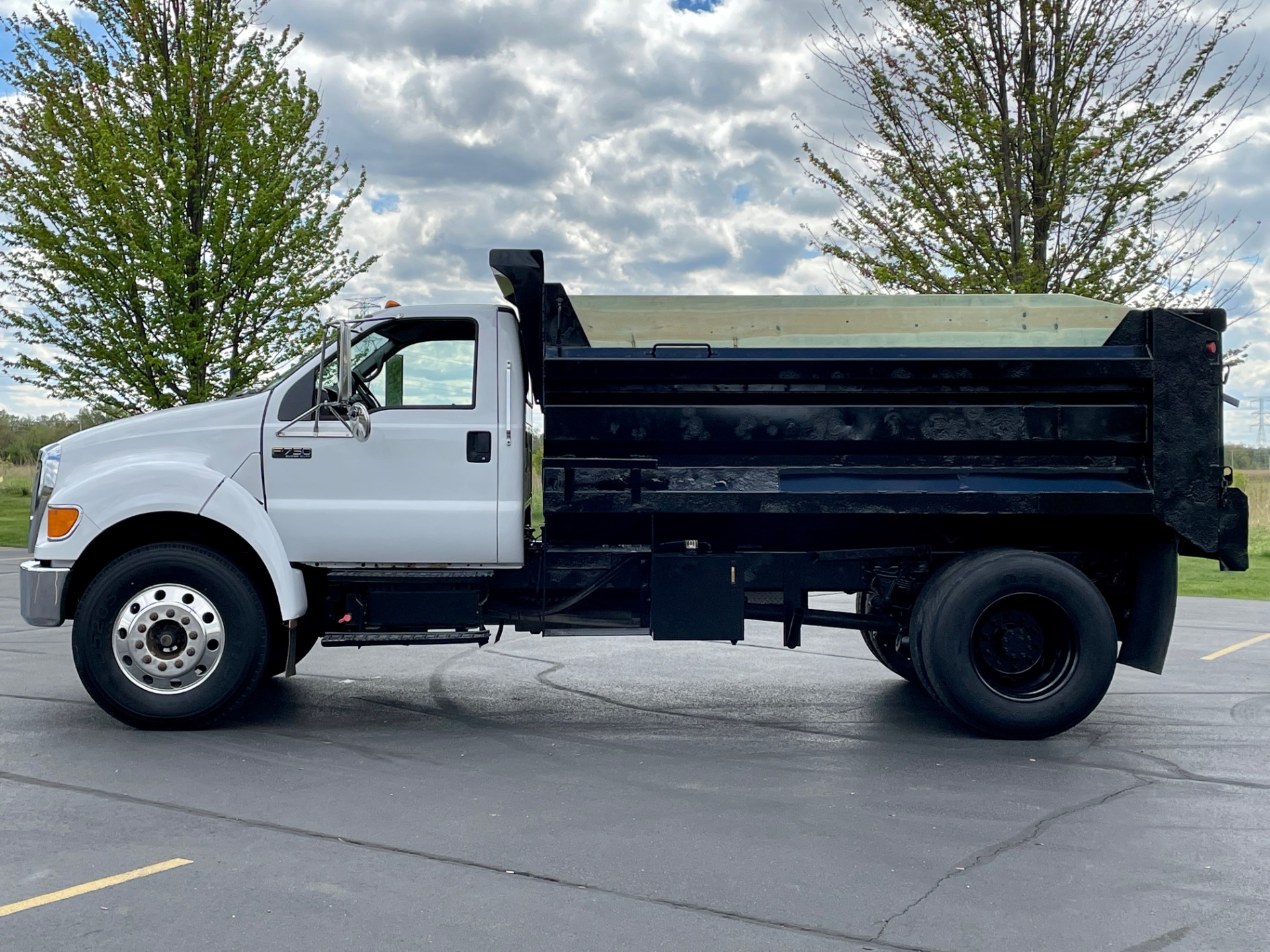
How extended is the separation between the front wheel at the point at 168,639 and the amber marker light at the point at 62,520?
1.07ft

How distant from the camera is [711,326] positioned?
24.5ft

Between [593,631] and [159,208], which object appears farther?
[159,208]

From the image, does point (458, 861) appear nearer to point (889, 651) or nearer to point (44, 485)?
point (44, 485)

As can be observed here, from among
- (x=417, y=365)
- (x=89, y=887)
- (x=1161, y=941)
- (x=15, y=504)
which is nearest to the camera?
(x=1161, y=941)

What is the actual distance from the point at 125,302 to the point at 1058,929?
1634cm

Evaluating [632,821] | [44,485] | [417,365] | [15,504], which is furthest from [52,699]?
[15,504]

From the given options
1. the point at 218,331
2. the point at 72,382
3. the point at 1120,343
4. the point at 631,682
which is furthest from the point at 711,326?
the point at 72,382

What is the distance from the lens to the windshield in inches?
292

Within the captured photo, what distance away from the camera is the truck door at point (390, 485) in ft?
24.1

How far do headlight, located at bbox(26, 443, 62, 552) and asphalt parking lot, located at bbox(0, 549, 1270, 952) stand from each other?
118cm

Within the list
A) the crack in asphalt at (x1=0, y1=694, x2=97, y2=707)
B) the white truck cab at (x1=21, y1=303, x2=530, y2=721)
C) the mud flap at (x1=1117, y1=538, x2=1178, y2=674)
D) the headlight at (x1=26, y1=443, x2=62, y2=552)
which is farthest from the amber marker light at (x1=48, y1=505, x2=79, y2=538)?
the mud flap at (x1=1117, y1=538, x2=1178, y2=674)

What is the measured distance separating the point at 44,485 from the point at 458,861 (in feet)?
13.7

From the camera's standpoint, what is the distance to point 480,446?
7383 mm

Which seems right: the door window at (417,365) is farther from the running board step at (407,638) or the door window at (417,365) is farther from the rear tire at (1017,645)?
the rear tire at (1017,645)
